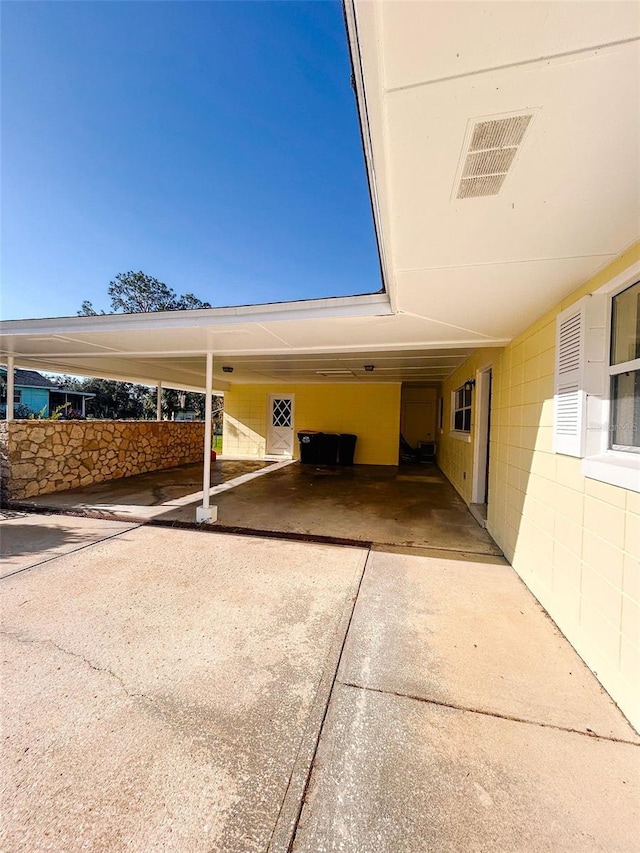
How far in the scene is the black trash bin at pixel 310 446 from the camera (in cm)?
1016

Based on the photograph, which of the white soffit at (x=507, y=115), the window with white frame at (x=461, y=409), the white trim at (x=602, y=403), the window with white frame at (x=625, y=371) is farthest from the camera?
the window with white frame at (x=461, y=409)

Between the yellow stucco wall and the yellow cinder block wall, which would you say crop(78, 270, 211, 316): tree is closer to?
the yellow stucco wall

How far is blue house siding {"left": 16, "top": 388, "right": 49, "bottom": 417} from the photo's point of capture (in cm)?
2059

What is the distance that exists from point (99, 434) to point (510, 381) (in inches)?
278

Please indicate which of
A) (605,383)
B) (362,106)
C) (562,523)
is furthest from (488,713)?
(362,106)

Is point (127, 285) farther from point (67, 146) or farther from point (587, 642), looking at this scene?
point (587, 642)

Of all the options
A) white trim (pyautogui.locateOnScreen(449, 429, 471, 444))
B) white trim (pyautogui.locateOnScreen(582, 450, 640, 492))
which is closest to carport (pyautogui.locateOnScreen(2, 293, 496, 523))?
white trim (pyautogui.locateOnScreen(449, 429, 471, 444))

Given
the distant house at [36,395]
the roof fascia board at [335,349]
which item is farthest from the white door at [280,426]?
the distant house at [36,395]

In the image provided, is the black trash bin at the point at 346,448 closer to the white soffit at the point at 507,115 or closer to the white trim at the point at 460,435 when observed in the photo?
the white trim at the point at 460,435

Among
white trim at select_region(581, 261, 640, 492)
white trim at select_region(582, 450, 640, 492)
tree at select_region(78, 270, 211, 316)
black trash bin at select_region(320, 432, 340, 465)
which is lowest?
black trash bin at select_region(320, 432, 340, 465)

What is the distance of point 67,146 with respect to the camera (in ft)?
18.7

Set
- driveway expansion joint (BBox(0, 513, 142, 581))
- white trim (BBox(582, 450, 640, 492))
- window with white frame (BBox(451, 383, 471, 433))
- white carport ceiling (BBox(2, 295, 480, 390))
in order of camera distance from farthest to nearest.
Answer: window with white frame (BBox(451, 383, 471, 433)) < white carport ceiling (BBox(2, 295, 480, 390)) < driveway expansion joint (BBox(0, 513, 142, 581)) < white trim (BBox(582, 450, 640, 492))

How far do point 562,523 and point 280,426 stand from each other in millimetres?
9291

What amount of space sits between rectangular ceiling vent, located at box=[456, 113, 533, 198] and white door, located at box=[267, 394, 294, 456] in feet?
32.0
